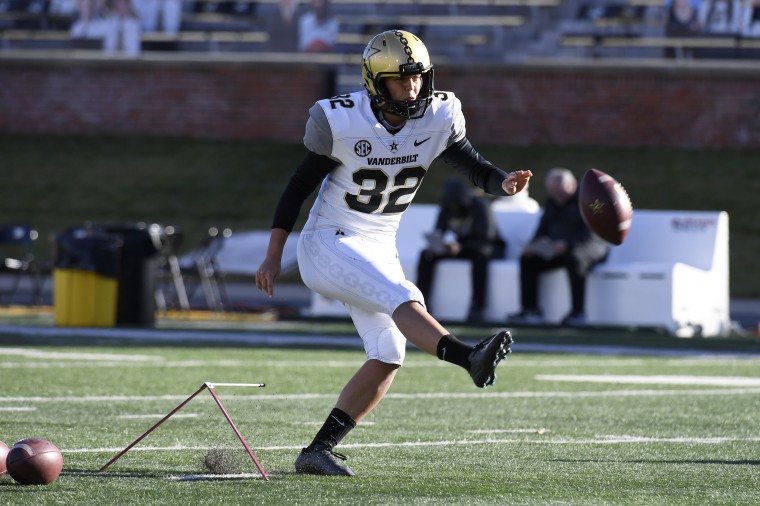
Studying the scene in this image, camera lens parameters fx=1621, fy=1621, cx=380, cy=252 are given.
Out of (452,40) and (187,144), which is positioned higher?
(452,40)

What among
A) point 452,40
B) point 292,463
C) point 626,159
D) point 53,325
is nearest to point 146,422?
point 292,463

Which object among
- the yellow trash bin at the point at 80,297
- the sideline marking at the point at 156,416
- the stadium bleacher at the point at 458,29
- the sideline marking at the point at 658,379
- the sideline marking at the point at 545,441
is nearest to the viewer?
the sideline marking at the point at 545,441

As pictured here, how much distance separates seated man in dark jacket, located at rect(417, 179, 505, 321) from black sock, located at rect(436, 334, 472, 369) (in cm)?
1056

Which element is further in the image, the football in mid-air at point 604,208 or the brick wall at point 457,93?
the brick wall at point 457,93

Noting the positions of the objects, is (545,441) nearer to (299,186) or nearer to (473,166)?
(473,166)

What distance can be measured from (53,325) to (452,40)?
11882 millimetres

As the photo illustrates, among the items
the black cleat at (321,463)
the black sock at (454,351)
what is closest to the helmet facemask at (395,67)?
the black sock at (454,351)

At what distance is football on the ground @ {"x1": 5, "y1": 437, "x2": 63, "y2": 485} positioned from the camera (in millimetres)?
5305

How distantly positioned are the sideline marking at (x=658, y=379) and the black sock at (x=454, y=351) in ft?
16.0

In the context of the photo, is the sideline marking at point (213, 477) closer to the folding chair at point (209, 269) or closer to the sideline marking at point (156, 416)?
the sideline marking at point (156, 416)

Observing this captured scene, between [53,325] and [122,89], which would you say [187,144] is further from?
[53,325]

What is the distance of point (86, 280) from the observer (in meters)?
15.2

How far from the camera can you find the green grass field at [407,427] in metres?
5.38

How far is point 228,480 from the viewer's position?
5.56 meters
